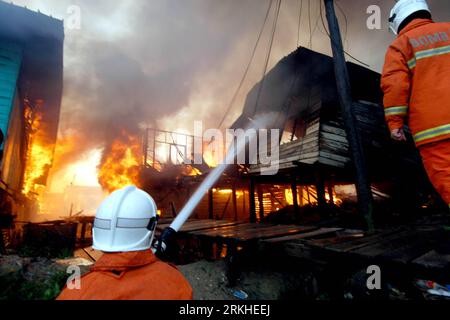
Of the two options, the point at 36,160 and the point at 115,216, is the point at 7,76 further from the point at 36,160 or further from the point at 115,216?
the point at 36,160

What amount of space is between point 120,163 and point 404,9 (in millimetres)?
26337

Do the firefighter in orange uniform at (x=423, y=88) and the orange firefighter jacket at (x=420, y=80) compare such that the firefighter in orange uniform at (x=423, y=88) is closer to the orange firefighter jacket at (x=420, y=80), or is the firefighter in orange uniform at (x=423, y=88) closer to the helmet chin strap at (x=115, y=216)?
the orange firefighter jacket at (x=420, y=80)

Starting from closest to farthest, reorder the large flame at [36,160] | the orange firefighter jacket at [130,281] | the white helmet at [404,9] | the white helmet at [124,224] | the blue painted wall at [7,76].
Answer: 1. the orange firefighter jacket at [130,281]
2. the white helmet at [124,224]
3. the white helmet at [404,9]
4. the blue painted wall at [7,76]
5. the large flame at [36,160]

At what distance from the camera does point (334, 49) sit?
235 inches

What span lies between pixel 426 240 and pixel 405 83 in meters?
2.25

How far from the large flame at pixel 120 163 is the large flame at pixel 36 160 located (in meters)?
8.46

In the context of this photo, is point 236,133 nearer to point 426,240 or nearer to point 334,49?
point 334,49

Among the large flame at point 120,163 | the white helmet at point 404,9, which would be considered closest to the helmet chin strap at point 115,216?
the white helmet at point 404,9

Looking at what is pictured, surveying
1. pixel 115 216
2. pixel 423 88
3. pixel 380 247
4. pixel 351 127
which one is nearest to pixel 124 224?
pixel 115 216

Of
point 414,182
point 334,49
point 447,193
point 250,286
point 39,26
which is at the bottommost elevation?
point 250,286

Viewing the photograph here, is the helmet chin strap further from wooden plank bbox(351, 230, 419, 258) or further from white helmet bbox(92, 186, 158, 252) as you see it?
wooden plank bbox(351, 230, 419, 258)

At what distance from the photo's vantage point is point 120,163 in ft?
81.9

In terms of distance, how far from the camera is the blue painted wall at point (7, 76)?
282 inches
